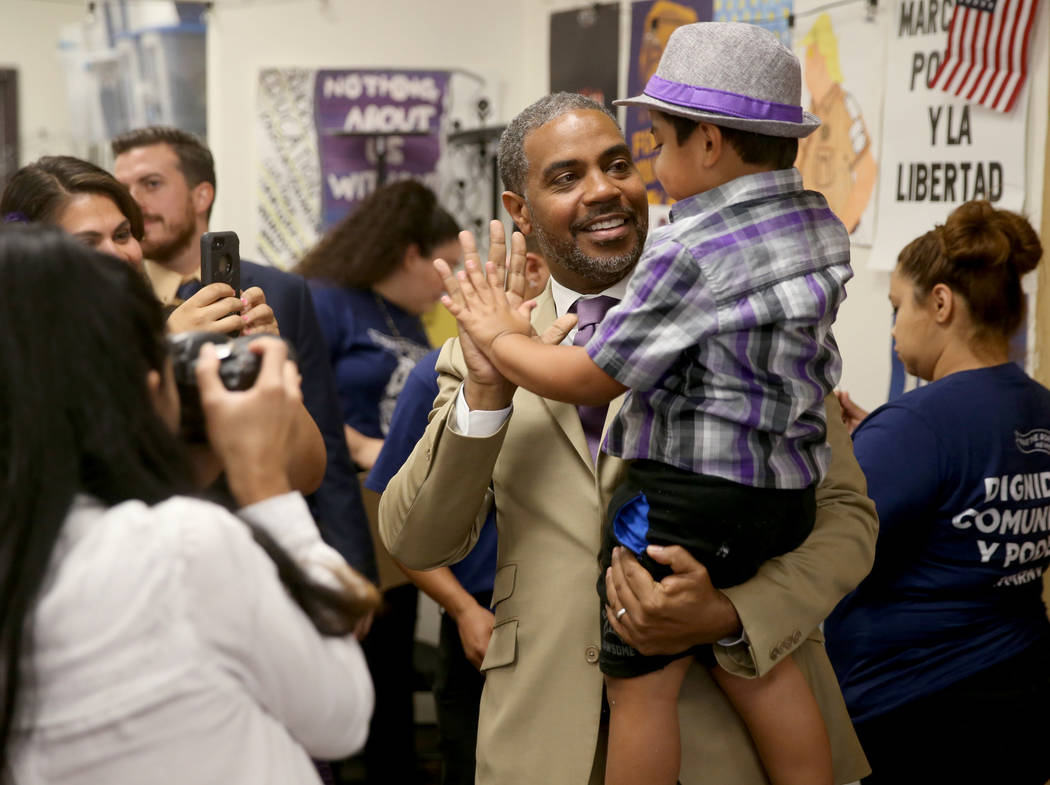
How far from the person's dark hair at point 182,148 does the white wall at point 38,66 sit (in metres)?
3.48

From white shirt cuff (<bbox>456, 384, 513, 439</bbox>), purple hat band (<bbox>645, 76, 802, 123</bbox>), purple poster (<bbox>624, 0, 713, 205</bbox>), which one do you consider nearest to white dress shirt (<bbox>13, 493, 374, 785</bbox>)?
white shirt cuff (<bbox>456, 384, 513, 439</bbox>)

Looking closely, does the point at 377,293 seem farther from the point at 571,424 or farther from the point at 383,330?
the point at 571,424

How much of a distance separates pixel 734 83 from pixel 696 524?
24.5 inches

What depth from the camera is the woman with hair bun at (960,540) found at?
2230 mm

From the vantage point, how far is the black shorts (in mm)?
1589

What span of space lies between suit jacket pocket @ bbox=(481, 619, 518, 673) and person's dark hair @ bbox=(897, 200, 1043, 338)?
118cm

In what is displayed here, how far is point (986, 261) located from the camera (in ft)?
7.52

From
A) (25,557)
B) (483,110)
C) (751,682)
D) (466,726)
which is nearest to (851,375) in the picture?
(466,726)

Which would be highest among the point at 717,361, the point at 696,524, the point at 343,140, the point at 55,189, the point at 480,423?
the point at 343,140

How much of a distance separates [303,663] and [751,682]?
2.76 ft

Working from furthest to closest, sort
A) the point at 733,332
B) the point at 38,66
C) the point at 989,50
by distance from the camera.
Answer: the point at 38,66 → the point at 989,50 → the point at 733,332

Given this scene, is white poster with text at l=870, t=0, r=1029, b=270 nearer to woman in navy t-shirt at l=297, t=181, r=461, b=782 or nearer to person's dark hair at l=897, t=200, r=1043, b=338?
person's dark hair at l=897, t=200, r=1043, b=338

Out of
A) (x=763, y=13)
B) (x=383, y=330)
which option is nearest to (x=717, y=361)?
(x=763, y=13)

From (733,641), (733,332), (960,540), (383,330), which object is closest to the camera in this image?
(733,332)
